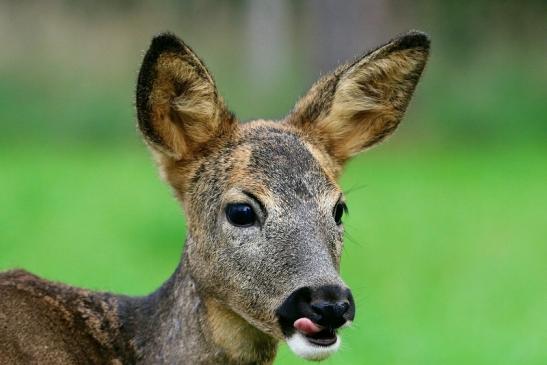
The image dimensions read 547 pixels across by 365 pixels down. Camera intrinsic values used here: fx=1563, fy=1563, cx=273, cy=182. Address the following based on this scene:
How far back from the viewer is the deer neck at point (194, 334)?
687 centimetres

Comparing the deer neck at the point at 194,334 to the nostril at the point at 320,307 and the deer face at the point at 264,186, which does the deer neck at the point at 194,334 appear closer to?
the deer face at the point at 264,186

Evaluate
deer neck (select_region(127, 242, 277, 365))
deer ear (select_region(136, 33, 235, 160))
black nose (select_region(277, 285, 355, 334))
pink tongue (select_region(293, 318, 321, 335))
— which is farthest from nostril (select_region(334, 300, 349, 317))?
deer ear (select_region(136, 33, 235, 160))

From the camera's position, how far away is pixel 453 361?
35.7 ft

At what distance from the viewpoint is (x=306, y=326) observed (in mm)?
6379

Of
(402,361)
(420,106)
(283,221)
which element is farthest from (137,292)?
(420,106)

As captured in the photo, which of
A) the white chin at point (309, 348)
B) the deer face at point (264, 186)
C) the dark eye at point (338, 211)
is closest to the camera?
the white chin at point (309, 348)

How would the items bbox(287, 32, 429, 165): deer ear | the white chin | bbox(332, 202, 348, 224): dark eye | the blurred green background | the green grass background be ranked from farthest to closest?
1. the blurred green background
2. the green grass background
3. bbox(287, 32, 429, 165): deer ear
4. bbox(332, 202, 348, 224): dark eye
5. the white chin

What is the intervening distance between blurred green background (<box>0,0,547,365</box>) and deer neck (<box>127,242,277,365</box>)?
0.95 metres

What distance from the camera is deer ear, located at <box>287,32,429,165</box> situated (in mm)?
7711

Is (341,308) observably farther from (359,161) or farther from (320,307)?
(359,161)

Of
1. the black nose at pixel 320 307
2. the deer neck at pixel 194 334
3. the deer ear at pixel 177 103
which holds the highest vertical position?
the deer ear at pixel 177 103

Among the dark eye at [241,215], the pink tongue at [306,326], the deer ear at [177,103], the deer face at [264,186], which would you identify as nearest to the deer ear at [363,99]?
the deer face at [264,186]

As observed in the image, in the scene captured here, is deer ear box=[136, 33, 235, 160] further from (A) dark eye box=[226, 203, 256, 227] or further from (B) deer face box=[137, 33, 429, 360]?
(A) dark eye box=[226, 203, 256, 227]

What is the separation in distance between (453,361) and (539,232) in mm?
5289
